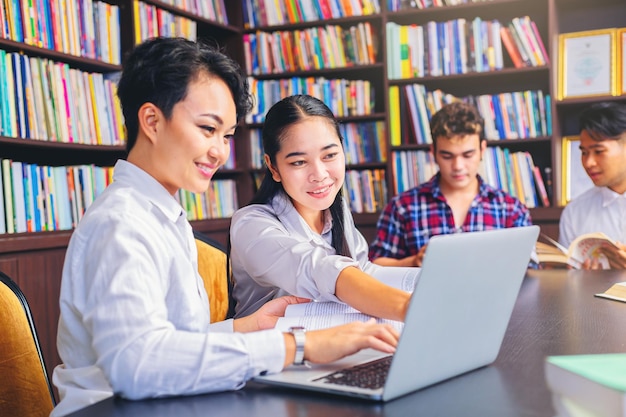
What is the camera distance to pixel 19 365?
1183mm

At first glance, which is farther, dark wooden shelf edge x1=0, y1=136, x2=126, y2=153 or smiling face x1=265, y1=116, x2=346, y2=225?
dark wooden shelf edge x1=0, y1=136, x2=126, y2=153

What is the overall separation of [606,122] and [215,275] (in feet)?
5.92

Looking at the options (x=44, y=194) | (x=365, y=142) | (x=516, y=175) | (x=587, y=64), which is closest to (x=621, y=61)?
(x=587, y=64)

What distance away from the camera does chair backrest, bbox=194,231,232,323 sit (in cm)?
177

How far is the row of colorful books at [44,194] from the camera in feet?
8.26

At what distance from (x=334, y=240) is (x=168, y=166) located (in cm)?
74

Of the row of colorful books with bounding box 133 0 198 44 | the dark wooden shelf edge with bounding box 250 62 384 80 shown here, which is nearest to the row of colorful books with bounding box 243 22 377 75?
the dark wooden shelf edge with bounding box 250 62 384 80

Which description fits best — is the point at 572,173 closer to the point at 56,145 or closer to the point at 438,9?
the point at 438,9

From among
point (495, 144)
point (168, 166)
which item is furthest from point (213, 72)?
point (495, 144)

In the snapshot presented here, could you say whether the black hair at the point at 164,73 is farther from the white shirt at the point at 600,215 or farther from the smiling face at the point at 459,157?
the white shirt at the point at 600,215

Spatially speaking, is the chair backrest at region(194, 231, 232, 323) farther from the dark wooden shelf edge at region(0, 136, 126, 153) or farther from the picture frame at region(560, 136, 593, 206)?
the picture frame at region(560, 136, 593, 206)

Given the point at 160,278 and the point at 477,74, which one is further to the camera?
the point at 477,74

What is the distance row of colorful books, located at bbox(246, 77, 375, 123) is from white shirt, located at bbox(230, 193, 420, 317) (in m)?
1.98

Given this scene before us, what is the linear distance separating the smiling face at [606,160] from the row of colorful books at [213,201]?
5.41 ft
